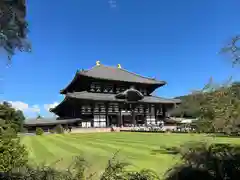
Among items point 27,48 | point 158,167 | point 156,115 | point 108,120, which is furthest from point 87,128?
point 27,48

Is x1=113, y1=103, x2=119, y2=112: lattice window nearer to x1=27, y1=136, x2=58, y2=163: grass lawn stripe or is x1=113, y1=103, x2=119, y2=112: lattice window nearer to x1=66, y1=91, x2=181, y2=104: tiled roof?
x1=66, y1=91, x2=181, y2=104: tiled roof

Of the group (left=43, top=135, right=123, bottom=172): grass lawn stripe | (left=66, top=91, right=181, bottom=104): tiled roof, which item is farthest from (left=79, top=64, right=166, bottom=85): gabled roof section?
(left=43, top=135, right=123, bottom=172): grass lawn stripe

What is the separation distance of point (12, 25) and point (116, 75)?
52825mm

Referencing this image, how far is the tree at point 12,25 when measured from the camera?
6.86 m

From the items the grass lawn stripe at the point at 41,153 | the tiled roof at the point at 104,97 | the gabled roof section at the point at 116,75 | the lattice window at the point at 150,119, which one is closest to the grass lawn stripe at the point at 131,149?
the grass lawn stripe at the point at 41,153

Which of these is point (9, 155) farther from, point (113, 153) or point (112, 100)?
point (112, 100)

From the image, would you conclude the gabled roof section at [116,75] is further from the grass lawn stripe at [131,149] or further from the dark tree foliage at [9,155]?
the dark tree foliage at [9,155]

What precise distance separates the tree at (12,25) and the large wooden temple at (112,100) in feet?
137

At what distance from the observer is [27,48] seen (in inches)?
307

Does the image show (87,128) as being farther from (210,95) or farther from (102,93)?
Result: (210,95)

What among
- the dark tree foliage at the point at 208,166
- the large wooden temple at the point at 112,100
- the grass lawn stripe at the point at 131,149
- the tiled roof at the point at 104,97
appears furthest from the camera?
the large wooden temple at the point at 112,100

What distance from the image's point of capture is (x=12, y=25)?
23.4 feet

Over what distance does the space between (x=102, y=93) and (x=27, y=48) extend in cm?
4849

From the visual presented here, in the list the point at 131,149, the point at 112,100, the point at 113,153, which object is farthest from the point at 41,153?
the point at 112,100
